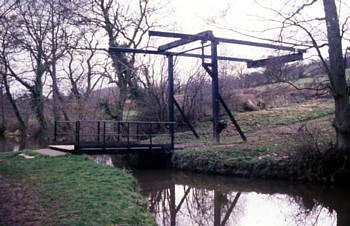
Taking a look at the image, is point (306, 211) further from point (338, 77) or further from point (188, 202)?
point (338, 77)

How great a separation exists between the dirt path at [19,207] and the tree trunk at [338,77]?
729 centimetres

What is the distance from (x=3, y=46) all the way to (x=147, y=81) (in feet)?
37.5

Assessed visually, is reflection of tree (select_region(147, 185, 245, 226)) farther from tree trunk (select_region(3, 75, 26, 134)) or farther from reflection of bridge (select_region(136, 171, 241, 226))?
tree trunk (select_region(3, 75, 26, 134))

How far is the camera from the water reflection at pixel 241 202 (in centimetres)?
765

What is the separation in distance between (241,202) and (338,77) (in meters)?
3.99

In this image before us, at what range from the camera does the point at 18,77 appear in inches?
1142

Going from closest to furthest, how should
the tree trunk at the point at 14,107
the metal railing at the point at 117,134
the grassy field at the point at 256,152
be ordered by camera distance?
the grassy field at the point at 256,152 < the metal railing at the point at 117,134 < the tree trunk at the point at 14,107

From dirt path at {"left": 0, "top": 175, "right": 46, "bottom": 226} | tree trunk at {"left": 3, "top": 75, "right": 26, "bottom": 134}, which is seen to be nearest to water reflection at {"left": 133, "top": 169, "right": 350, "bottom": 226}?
dirt path at {"left": 0, "top": 175, "right": 46, "bottom": 226}

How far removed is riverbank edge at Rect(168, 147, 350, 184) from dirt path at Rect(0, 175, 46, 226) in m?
6.34

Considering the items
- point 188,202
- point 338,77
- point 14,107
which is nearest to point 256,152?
point 338,77

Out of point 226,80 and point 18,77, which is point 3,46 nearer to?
point 18,77

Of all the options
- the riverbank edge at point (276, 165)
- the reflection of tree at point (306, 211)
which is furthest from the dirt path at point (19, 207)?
the riverbank edge at point (276, 165)

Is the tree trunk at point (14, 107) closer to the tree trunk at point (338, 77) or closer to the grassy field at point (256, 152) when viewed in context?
the grassy field at point (256, 152)

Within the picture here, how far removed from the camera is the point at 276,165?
11.1 meters
